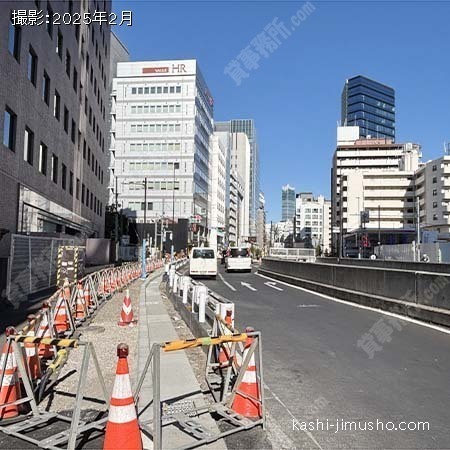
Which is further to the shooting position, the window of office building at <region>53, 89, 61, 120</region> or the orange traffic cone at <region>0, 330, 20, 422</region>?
the window of office building at <region>53, 89, 61, 120</region>

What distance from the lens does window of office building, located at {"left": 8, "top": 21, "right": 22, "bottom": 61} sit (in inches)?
785

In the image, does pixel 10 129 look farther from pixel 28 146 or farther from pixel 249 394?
pixel 249 394

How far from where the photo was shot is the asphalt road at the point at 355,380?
464 centimetres

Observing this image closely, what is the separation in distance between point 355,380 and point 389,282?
7.79 m

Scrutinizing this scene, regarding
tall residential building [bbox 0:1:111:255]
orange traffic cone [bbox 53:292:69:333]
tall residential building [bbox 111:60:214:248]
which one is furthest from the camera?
tall residential building [bbox 111:60:214:248]

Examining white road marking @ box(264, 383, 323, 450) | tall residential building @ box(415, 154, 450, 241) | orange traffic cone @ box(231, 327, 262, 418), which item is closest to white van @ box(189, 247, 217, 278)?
white road marking @ box(264, 383, 323, 450)

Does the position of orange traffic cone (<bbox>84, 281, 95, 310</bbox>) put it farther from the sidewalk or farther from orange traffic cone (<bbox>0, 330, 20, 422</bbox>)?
orange traffic cone (<bbox>0, 330, 20, 422</bbox>)

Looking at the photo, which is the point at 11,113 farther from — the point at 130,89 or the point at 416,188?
the point at 416,188

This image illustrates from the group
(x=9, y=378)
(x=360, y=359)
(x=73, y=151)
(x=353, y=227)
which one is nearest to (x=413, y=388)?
(x=360, y=359)

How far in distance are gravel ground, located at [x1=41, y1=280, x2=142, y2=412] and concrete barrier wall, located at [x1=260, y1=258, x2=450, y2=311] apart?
23.7ft

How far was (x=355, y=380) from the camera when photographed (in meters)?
6.50

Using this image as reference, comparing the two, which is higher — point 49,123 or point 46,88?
point 46,88

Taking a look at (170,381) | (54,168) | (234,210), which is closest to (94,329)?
(170,381)

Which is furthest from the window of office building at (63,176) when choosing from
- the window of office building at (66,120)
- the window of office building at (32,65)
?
the window of office building at (32,65)
